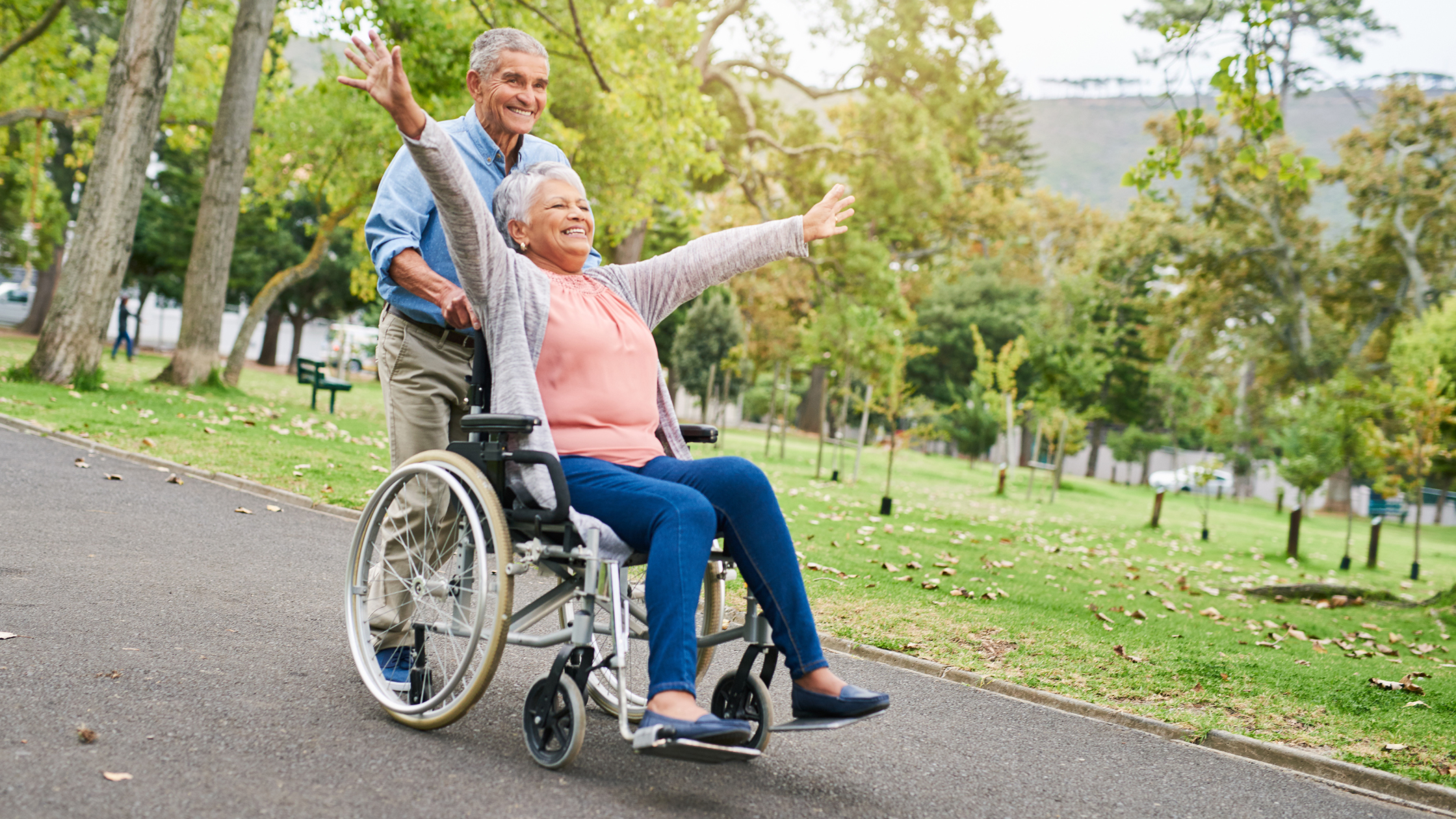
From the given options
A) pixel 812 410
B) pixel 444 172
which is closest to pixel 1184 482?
pixel 812 410

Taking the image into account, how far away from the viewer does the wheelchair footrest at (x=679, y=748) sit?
2434mm

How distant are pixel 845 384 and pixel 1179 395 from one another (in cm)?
2486

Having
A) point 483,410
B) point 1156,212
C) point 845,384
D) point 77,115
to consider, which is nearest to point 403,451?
point 483,410

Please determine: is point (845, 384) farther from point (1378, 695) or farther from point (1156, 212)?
point (1156, 212)

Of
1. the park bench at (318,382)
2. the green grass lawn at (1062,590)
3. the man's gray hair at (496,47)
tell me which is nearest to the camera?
the man's gray hair at (496,47)

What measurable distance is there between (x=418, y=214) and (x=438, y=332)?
35 centimetres

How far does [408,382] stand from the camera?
3.33m

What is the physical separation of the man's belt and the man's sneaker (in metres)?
0.93

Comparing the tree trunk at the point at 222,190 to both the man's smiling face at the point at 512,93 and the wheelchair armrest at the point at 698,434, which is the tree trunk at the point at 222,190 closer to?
the man's smiling face at the point at 512,93

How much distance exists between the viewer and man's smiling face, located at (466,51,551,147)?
3.29 meters

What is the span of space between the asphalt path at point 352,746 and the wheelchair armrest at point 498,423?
0.84 meters

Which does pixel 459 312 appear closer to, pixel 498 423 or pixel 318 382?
pixel 498 423

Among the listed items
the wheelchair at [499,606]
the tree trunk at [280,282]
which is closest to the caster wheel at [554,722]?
the wheelchair at [499,606]

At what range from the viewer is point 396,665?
324cm
